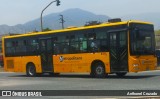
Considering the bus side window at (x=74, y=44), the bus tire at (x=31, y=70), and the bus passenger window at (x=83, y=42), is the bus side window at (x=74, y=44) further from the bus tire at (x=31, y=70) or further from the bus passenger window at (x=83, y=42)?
the bus tire at (x=31, y=70)

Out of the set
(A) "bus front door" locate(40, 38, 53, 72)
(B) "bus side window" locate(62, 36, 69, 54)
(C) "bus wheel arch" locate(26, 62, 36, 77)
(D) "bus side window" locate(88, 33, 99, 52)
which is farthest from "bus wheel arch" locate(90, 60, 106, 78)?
(C) "bus wheel arch" locate(26, 62, 36, 77)

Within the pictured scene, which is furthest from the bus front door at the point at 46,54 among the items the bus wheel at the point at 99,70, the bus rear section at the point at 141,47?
the bus rear section at the point at 141,47

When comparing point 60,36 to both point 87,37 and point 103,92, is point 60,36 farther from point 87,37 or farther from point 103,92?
point 103,92

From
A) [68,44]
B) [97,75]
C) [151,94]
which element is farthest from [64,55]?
[151,94]

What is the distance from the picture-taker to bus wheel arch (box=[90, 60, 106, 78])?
25891 mm

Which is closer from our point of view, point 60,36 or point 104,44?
point 104,44

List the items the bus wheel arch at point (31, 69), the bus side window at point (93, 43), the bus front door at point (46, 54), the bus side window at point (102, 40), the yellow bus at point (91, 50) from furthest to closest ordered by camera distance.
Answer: the bus wheel arch at point (31, 69) → the bus front door at point (46, 54) → the bus side window at point (93, 43) → the bus side window at point (102, 40) → the yellow bus at point (91, 50)

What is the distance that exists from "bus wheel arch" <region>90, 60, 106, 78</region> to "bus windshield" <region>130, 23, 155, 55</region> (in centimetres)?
246

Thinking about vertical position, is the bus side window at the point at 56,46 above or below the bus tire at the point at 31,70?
above

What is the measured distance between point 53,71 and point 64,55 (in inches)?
65.9

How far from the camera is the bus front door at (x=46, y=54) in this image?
2938cm

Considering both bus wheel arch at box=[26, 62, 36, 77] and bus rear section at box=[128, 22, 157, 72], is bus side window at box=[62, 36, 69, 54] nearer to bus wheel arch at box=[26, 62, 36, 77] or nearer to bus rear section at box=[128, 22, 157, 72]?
bus wheel arch at box=[26, 62, 36, 77]

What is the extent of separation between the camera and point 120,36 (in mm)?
24688

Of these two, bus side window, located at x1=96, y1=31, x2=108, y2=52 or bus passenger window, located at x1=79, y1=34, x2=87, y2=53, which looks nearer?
bus side window, located at x1=96, y1=31, x2=108, y2=52
